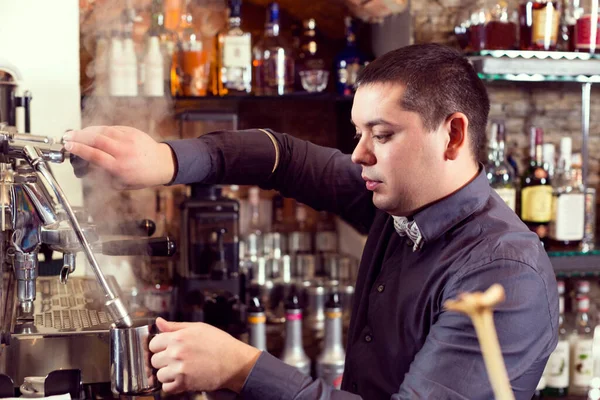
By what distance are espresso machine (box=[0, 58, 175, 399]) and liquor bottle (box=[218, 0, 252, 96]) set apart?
4.50 ft

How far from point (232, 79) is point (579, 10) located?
1.33 meters

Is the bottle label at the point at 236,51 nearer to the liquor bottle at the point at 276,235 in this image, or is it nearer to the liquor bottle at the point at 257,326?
the liquor bottle at the point at 276,235

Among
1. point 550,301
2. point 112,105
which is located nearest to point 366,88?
point 550,301

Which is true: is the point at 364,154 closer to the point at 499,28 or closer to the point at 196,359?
the point at 196,359

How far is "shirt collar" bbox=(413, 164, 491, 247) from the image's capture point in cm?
137

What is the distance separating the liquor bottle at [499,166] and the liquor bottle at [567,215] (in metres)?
0.17

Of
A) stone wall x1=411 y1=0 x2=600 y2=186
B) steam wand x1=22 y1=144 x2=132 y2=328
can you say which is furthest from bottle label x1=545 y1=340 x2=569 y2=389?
steam wand x1=22 y1=144 x2=132 y2=328

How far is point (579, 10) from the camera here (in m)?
2.89

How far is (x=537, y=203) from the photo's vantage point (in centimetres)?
280

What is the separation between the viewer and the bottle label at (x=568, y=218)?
283 centimetres

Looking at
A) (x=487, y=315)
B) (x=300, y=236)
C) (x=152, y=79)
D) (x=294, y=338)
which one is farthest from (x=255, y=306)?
(x=487, y=315)

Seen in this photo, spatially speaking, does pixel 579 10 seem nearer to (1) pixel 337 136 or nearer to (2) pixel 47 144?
(1) pixel 337 136

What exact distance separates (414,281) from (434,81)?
0.36m

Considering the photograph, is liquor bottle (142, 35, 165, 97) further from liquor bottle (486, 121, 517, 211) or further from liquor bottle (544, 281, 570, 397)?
liquor bottle (544, 281, 570, 397)
